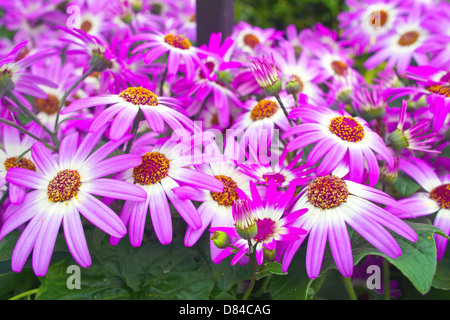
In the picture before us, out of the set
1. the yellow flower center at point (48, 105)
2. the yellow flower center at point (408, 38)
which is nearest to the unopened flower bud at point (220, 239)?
the yellow flower center at point (48, 105)

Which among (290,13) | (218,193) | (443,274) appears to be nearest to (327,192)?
(218,193)

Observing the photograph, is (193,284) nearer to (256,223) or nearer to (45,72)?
(256,223)

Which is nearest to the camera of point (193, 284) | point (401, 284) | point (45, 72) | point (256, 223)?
point (256, 223)

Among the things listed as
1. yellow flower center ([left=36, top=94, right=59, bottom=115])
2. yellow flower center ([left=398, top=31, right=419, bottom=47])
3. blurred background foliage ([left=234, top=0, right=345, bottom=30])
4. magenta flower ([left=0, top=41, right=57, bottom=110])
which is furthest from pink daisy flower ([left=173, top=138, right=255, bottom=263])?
blurred background foliage ([left=234, top=0, right=345, bottom=30])

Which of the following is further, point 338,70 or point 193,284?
point 338,70

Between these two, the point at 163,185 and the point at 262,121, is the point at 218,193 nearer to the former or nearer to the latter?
the point at 163,185

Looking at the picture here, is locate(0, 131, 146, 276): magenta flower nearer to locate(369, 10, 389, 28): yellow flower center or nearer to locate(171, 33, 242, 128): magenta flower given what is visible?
locate(171, 33, 242, 128): magenta flower
